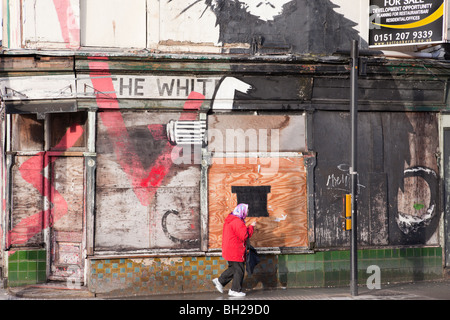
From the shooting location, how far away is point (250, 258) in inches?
414

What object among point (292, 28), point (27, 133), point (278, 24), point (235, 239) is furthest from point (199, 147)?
point (27, 133)

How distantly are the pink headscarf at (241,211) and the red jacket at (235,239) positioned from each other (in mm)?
86

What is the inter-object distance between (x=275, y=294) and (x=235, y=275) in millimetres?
904

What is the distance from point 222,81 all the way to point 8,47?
406cm

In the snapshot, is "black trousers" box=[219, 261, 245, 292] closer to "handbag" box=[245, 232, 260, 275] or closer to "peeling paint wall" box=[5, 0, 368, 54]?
"handbag" box=[245, 232, 260, 275]

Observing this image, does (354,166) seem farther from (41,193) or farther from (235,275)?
(41,193)

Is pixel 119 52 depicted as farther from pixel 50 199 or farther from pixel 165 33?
pixel 50 199

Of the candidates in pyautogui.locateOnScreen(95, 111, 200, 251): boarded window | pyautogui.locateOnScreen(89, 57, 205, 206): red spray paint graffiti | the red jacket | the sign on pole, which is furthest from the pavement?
the sign on pole

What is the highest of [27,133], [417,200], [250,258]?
[27,133]

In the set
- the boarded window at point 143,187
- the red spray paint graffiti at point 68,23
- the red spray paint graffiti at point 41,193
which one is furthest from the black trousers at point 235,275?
the red spray paint graffiti at point 68,23

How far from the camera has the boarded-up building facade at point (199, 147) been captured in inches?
427

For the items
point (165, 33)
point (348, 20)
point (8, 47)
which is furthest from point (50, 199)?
point (348, 20)

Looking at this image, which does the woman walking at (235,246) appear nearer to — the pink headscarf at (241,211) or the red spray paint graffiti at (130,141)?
the pink headscarf at (241,211)

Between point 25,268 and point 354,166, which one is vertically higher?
point 354,166
